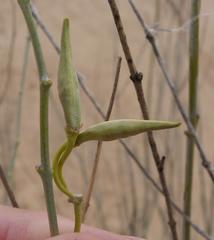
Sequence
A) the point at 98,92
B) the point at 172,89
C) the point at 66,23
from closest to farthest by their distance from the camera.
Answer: the point at 66,23 < the point at 172,89 < the point at 98,92

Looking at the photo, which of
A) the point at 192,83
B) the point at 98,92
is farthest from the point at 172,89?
the point at 98,92

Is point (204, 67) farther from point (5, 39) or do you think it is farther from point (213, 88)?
point (5, 39)

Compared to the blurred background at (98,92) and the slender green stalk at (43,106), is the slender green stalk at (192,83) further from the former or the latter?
the blurred background at (98,92)

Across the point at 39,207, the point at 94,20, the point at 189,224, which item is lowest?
the point at 39,207

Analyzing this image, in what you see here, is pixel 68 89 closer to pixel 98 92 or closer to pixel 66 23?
pixel 66 23

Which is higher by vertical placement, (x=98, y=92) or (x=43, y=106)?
(x=43, y=106)

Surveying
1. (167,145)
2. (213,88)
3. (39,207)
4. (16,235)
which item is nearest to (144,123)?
(16,235)

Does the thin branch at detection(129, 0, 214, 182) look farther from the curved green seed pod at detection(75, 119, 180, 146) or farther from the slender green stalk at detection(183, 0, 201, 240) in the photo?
the curved green seed pod at detection(75, 119, 180, 146)

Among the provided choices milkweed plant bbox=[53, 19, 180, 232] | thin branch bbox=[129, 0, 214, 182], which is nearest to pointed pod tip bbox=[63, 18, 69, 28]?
milkweed plant bbox=[53, 19, 180, 232]
